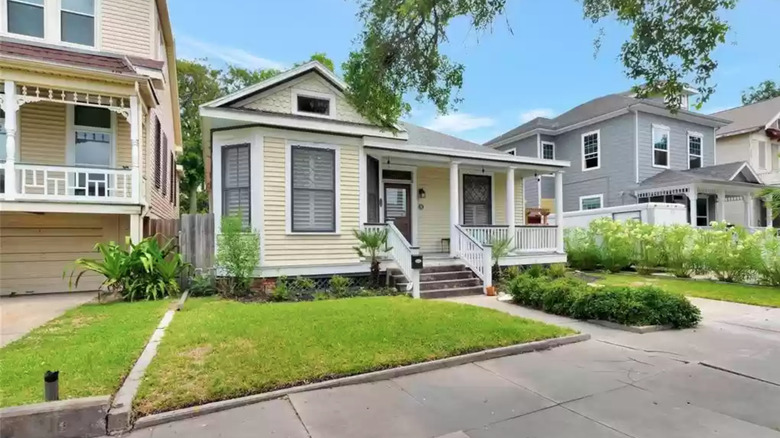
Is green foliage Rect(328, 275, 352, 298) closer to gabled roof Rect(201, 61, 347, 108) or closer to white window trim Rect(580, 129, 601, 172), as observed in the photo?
gabled roof Rect(201, 61, 347, 108)

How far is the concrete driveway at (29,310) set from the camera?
235 inches

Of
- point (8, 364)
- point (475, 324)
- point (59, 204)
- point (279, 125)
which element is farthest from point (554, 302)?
point (59, 204)

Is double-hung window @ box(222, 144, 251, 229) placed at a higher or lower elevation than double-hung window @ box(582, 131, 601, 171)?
lower

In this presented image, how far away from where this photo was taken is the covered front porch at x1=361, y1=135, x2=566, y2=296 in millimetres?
10891

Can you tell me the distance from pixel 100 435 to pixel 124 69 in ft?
30.5

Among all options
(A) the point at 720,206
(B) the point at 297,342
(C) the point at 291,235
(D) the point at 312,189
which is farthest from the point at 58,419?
(A) the point at 720,206

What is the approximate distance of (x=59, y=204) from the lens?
885cm

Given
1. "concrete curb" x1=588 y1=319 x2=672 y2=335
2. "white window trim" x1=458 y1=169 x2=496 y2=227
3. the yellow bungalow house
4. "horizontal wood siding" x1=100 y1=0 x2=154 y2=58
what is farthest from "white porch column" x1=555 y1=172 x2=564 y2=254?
"horizontal wood siding" x1=100 y1=0 x2=154 y2=58

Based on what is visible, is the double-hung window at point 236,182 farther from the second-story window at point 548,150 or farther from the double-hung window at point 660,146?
the double-hung window at point 660,146

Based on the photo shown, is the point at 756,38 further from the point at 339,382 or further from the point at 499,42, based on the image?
the point at 339,382

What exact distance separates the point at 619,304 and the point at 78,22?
1354cm

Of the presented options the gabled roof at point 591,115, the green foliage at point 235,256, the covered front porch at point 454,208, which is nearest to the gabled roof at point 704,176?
the gabled roof at point 591,115

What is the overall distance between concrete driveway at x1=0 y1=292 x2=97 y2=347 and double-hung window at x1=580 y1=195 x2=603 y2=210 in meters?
20.0

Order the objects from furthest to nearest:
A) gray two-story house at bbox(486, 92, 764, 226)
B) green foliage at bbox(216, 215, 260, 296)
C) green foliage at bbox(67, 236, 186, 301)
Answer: gray two-story house at bbox(486, 92, 764, 226), green foliage at bbox(216, 215, 260, 296), green foliage at bbox(67, 236, 186, 301)
